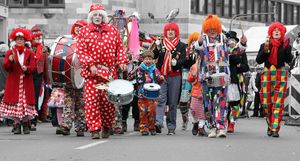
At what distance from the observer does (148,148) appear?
44.0ft

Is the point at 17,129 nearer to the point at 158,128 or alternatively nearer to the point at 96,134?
the point at 158,128

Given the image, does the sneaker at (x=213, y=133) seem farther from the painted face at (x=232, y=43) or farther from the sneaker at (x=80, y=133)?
the painted face at (x=232, y=43)

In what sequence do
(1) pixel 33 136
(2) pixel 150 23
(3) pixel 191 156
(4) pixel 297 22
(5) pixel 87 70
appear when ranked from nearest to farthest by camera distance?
1. (3) pixel 191 156
2. (5) pixel 87 70
3. (1) pixel 33 136
4. (2) pixel 150 23
5. (4) pixel 297 22

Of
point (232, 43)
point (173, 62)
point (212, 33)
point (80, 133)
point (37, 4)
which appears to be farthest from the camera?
point (37, 4)

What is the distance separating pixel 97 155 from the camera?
12.3m

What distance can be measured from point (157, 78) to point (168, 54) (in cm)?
81

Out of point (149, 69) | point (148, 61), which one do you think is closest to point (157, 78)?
point (149, 69)

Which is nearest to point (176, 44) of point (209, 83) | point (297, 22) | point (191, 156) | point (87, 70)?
point (209, 83)

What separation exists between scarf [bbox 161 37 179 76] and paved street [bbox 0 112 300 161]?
1.60 m

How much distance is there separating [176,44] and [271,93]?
78.2 inches

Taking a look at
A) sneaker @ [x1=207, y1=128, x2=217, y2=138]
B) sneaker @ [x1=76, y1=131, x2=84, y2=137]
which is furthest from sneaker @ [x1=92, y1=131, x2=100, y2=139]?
sneaker @ [x1=207, y1=128, x2=217, y2=138]

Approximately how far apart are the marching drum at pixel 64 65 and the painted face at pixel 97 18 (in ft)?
4.46

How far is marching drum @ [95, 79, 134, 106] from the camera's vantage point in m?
15.3

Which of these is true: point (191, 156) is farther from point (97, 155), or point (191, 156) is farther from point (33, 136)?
point (33, 136)
